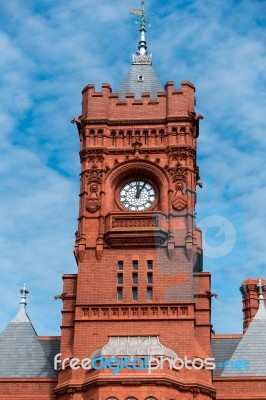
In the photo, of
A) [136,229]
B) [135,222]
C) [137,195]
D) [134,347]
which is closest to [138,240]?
[136,229]

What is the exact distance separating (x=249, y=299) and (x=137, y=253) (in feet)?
48.5

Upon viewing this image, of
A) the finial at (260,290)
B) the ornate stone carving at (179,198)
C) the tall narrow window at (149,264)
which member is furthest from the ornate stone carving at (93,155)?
the finial at (260,290)

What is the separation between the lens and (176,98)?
58.9 meters

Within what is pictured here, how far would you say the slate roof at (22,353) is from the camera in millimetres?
54500

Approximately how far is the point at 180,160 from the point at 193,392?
47.0ft

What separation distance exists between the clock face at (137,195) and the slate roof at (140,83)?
6.57 metres

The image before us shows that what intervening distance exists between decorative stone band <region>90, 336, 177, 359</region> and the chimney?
1556cm

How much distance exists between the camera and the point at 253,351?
181 feet

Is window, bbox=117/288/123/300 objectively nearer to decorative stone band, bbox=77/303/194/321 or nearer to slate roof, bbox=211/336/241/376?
decorative stone band, bbox=77/303/194/321

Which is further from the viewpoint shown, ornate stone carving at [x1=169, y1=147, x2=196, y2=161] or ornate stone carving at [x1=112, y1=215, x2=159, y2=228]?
ornate stone carving at [x1=169, y1=147, x2=196, y2=161]

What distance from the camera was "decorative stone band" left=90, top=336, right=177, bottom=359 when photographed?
50.6 m

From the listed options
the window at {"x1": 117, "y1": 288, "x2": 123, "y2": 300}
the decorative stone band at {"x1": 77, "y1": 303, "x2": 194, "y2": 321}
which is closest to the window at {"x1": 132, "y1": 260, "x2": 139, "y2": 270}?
the window at {"x1": 117, "y1": 288, "x2": 123, "y2": 300}

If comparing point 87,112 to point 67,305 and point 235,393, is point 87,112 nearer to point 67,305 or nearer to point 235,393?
point 67,305

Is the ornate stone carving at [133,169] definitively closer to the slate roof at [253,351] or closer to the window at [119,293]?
the window at [119,293]
